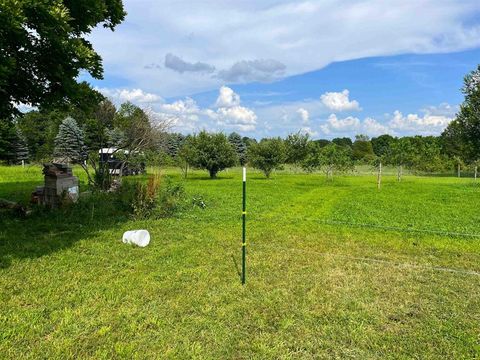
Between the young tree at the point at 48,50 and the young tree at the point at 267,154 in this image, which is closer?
the young tree at the point at 48,50

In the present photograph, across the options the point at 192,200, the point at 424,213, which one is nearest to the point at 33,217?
the point at 192,200

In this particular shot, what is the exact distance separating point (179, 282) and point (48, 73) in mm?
4979

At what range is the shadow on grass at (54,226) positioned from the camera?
6090 millimetres

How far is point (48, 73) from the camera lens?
268 inches

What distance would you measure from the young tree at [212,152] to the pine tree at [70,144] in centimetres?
1574

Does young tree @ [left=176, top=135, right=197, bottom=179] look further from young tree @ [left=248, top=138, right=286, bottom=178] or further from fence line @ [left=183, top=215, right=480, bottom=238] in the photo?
fence line @ [left=183, top=215, right=480, bottom=238]

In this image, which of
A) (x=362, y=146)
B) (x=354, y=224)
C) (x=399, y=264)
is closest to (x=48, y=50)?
(x=399, y=264)

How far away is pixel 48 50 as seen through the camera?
20.6 feet

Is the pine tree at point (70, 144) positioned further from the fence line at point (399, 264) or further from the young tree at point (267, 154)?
the young tree at point (267, 154)

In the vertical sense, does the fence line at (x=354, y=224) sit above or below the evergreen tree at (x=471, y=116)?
below

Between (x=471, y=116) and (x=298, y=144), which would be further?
(x=298, y=144)

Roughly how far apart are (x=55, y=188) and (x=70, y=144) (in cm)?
450

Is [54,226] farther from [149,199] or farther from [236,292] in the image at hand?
[236,292]

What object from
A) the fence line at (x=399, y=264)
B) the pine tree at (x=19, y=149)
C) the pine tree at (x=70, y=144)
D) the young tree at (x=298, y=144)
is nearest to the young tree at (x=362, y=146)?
the young tree at (x=298, y=144)
